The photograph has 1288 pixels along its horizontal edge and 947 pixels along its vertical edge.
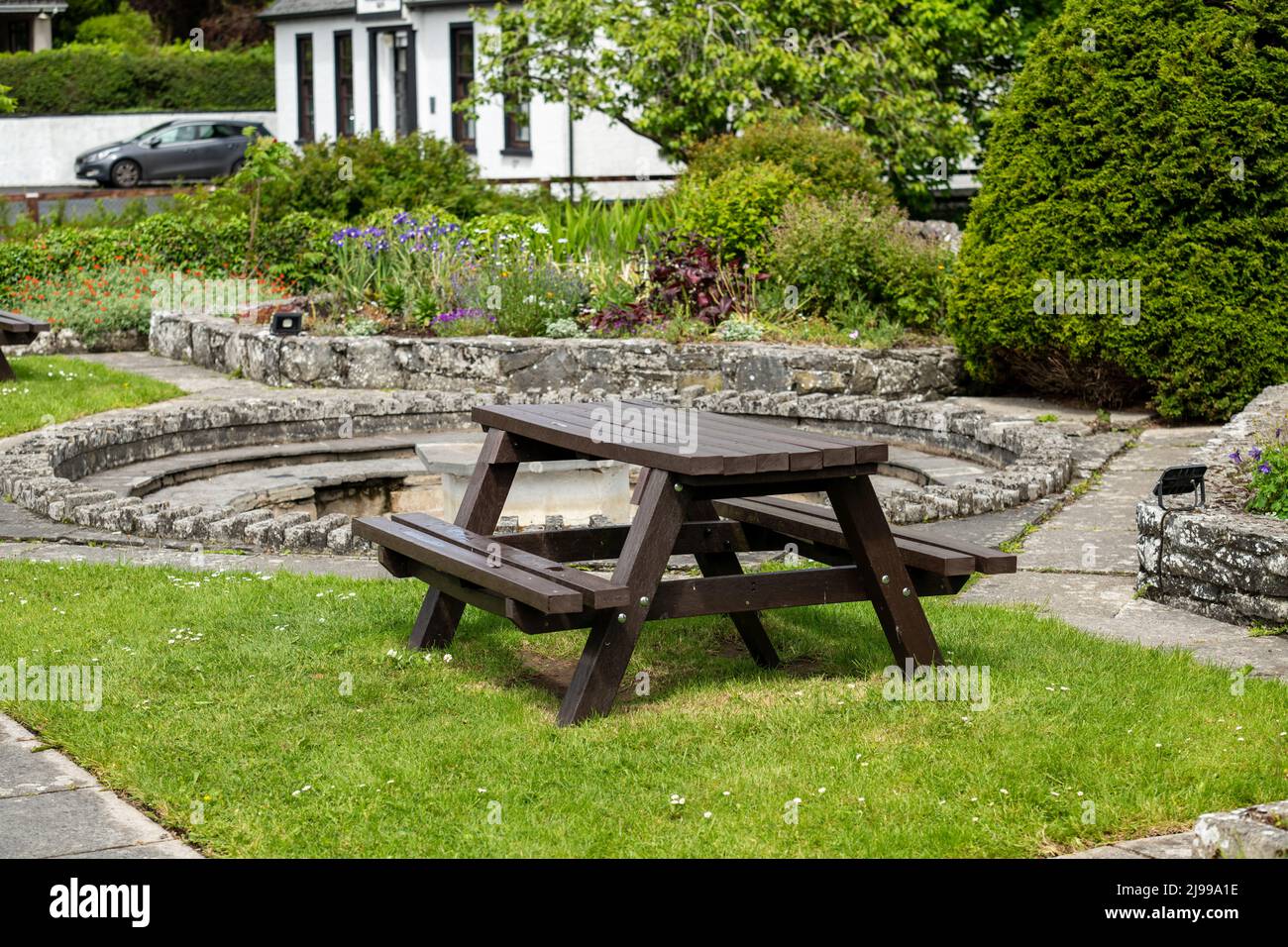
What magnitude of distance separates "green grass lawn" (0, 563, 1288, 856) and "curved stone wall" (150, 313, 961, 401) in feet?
20.4

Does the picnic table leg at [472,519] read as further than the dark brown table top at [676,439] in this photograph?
Yes

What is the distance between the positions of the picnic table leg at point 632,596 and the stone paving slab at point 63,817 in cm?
135

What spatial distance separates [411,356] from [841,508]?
8791mm

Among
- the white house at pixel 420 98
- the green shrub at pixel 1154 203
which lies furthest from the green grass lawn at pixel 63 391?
the white house at pixel 420 98

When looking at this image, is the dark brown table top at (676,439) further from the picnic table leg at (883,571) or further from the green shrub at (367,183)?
the green shrub at (367,183)

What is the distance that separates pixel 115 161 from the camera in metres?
34.2

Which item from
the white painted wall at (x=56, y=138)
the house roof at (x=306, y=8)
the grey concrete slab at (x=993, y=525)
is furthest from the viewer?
the white painted wall at (x=56, y=138)

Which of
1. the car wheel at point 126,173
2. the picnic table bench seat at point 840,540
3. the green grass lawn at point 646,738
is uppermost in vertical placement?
the car wheel at point 126,173

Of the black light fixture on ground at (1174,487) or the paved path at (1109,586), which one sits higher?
the black light fixture on ground at (1174,487)

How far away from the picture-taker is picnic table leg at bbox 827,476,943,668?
5.29 metres

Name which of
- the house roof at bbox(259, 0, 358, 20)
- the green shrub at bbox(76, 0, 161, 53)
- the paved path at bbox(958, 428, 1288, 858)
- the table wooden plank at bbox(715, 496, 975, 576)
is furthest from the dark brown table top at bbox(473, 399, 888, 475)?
the green shrub at bbox(76, 0, 161, 53)

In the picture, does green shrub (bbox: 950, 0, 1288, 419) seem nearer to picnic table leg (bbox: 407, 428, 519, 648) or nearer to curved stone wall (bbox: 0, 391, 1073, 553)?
curved stone wall (bbox: 0, 391, 1073, 553)

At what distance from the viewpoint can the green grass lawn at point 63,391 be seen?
11641mm
